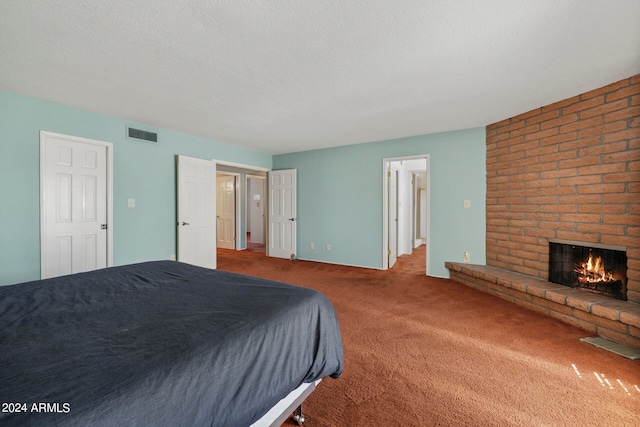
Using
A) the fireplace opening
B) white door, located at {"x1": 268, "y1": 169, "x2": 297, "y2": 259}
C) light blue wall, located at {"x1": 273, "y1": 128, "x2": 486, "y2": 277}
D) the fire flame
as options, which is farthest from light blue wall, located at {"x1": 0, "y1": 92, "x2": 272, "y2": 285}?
the fire flame

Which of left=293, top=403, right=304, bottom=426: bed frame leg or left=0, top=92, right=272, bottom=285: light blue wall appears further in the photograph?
left=0, top=92, right=272, bottom=285: light blue wall

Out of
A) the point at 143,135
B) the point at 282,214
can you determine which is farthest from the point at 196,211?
the point at 282,214

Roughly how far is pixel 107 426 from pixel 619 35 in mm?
3483

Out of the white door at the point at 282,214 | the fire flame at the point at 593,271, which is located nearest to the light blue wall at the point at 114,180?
the white door at the point at 282,214

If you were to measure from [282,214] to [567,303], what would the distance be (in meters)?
4.88

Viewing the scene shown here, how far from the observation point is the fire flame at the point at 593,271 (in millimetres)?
2824

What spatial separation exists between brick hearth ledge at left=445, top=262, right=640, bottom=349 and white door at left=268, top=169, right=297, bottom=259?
11.6ft

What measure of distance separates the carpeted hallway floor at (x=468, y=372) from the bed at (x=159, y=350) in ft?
1.34

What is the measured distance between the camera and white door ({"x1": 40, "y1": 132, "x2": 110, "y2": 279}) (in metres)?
3.17

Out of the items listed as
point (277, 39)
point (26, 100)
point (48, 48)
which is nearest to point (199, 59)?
point (277, 39)

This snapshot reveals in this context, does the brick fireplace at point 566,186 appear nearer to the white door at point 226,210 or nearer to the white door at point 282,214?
the white door at point 282,214

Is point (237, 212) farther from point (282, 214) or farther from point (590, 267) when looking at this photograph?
point (590, 267)

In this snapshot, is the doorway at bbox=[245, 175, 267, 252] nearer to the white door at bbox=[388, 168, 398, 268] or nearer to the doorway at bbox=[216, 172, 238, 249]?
the doorway at bbox=[216, 172, 238, 249]

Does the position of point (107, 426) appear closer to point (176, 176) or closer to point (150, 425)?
point (150, 425)
